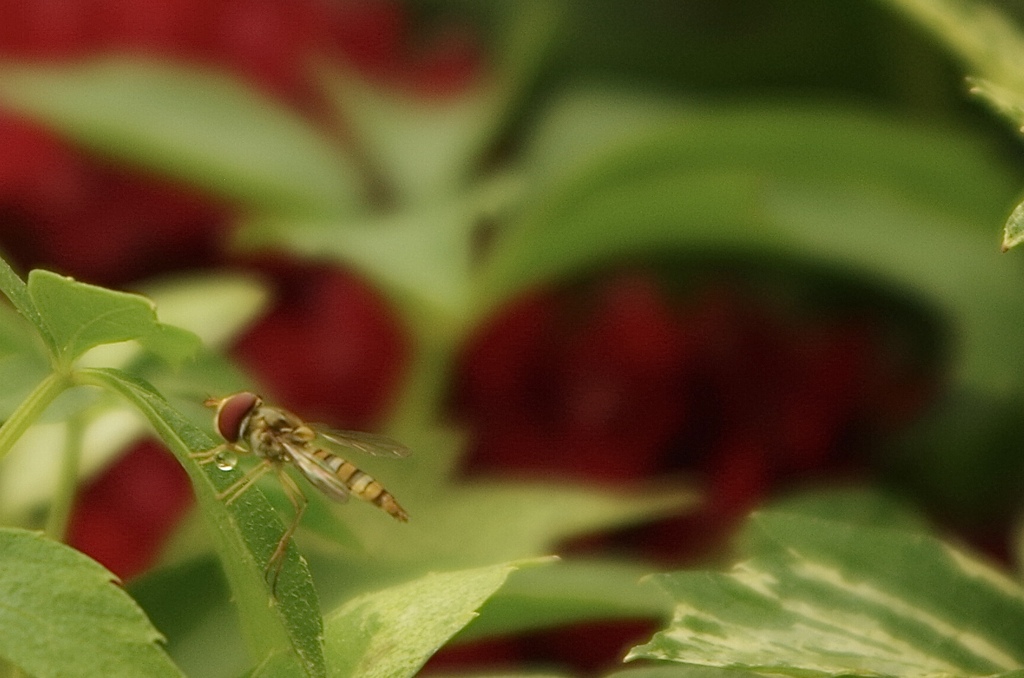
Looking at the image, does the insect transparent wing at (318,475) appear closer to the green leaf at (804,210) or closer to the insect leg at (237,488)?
the insect leg at (237,488)

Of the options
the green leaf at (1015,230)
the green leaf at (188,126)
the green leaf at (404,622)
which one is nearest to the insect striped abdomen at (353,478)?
the green leaf at (404,622)

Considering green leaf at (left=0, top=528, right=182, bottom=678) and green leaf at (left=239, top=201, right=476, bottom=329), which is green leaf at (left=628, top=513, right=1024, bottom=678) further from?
green leaf at (left=239, top=201, right=476, bottom=329)

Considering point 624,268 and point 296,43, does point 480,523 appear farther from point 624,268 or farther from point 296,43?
point 296,43

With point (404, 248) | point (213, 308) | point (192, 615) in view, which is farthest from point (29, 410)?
point (404, 248)

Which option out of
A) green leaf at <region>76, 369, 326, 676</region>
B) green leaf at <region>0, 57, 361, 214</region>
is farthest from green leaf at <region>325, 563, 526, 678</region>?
green leaf at <region>0, 57, 361, 214</region>

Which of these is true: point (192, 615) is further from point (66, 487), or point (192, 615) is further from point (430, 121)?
point (430, 121)
